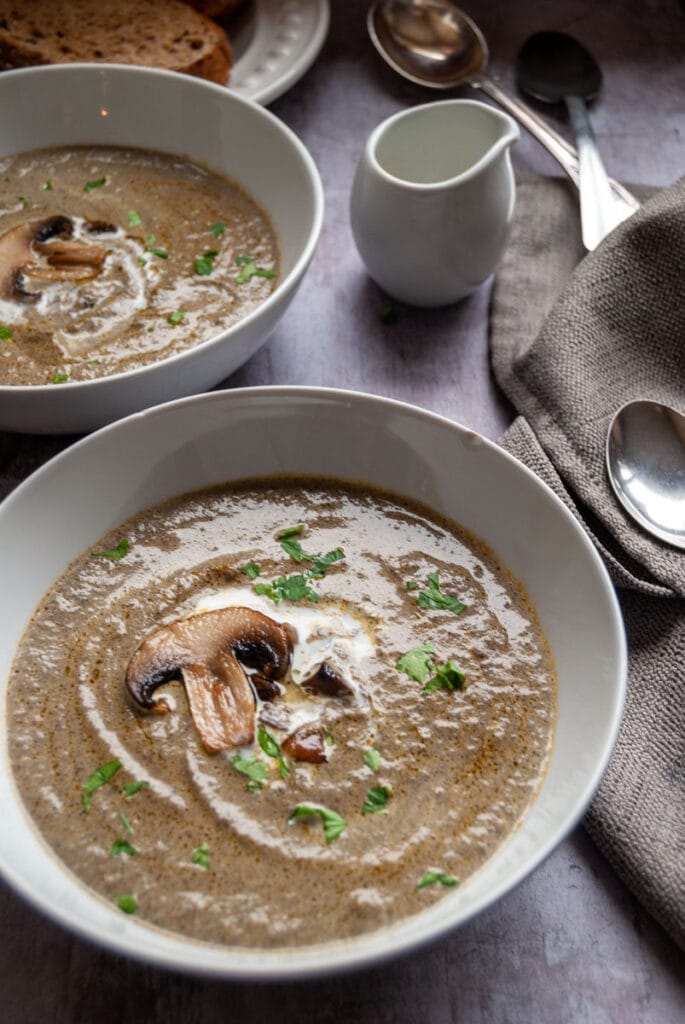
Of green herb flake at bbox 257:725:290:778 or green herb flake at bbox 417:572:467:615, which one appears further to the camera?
green herb flake at bbox 417:572:467:615

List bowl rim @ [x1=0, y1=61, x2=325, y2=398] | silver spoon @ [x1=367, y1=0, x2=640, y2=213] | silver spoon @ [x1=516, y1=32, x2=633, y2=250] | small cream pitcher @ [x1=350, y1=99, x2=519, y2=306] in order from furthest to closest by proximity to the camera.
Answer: silver spoon @ [x1=367, y1=0, x2=640, y2=213], silver spoon @ [x1=516, y1=32, x2=633, y2=250], small cream pitcher @ [x1=350, y1=99, x2=519, y2=306], bowl rim @ [x1=0, y1=61, x2=325, y2=398]

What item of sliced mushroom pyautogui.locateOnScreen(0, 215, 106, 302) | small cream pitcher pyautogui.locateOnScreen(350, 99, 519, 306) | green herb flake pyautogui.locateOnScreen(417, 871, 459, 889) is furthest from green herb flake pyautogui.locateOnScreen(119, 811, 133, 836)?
small cream pitcher pyautogui.locateOnScreen(350, 99, 519, 306)

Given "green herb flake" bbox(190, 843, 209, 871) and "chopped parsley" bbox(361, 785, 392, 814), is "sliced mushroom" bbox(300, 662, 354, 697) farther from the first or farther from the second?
"green herb flake" bbox(190, 843, 209, 871)

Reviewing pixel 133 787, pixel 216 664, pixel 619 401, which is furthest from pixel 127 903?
pixel 619 401

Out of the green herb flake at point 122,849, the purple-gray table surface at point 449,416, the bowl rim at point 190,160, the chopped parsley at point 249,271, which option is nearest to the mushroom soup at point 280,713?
the green herb flake at point 122,849

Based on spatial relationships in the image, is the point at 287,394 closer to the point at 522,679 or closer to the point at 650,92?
the point at 522,679

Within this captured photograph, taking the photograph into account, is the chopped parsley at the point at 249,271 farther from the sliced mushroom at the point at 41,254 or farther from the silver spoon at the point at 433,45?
the silver spoon at the point at 433,45

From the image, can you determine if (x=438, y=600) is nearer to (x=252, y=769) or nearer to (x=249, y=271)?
(x=252, y=769)
